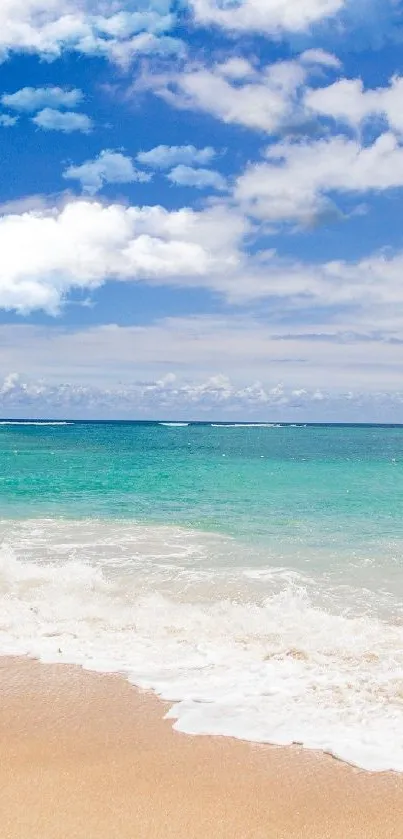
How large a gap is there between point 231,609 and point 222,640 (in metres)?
1.54

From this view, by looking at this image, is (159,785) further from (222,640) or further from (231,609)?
(231,609)

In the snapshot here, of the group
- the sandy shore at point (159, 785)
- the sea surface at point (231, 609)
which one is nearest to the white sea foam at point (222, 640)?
the sea surface at point (231, 609)

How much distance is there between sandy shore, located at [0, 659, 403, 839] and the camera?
15.1ft

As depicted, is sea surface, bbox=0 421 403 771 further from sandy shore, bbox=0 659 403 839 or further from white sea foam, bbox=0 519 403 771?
sandy shore, bbox=0 659 403 839

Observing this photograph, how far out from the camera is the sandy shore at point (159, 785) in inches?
181

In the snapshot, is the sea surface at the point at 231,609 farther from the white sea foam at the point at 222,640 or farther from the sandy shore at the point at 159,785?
the sandy shore at the point at 159,785

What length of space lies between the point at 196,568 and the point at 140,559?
1.53 m

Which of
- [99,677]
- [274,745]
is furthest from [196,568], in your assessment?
[274,745]

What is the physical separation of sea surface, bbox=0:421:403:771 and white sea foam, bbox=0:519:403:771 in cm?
2

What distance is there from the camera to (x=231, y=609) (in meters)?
10.2

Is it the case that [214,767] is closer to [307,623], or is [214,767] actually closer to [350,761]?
[350,761]

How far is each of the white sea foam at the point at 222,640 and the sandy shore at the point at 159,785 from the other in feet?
A: 1.08

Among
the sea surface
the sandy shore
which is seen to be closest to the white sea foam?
the sea surface

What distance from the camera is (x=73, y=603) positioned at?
10.5 m
